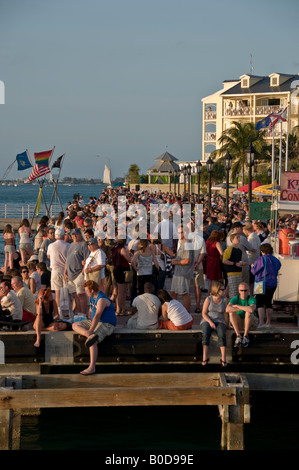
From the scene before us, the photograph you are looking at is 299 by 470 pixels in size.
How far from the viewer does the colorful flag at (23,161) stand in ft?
103

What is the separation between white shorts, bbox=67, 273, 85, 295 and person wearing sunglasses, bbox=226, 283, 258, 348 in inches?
122

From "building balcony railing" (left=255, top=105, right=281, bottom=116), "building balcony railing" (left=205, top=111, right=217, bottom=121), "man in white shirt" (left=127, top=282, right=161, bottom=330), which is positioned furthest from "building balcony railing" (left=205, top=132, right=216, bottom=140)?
"man in white shirt" (left=127, top=282, right=161, bottom=330)

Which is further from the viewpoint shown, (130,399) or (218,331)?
(218,331)

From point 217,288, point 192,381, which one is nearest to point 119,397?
point 192,381

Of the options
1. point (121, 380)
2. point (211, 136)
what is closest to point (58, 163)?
point (121, 380)

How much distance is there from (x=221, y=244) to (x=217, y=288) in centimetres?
336

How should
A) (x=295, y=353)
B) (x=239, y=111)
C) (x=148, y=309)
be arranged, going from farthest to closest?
(x=239, y=111) → (x=148, y=309) → (x=295, y=353)

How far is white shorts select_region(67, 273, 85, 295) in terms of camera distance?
42.0ft

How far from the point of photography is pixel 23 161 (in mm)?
31750

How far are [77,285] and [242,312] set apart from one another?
10.6ft

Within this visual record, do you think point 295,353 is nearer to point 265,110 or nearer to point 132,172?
point 265,110

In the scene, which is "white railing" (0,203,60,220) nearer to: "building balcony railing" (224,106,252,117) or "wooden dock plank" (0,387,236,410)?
"wooden dock plank" (0,387,236,410)

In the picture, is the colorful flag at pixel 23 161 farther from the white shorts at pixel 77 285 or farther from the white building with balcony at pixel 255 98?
the white building with balcony at pixel 255 98

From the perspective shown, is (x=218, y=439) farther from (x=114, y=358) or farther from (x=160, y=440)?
(x=114, y=358)
